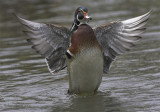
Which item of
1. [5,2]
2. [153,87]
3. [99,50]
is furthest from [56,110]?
[5,2]

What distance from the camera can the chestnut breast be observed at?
8.35 metres

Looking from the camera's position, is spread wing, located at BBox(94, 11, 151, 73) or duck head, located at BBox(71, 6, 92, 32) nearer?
duck head, located at BBox(71, 6, 92, 32)

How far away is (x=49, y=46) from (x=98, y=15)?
9413mm

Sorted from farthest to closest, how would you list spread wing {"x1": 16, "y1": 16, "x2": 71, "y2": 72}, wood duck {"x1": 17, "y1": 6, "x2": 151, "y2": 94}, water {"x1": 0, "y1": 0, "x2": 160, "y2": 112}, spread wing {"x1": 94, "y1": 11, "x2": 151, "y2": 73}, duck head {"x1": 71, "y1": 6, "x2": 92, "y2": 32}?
spread wing {"x1": 94, "y1": 11, "x2": 151, "y2": 73} < spread wing {"x1": 16, "y1": 16, "x2": 71, "y2": 72} < duck head {"x1": 71, "y1": 6, "x2": 92, "y2": 32} < wood duck {"x1": 17, "y1": 6, "x2": 151, "y2": 94} < water {"x1": 0, "y1": 0, "x2": 160, "y2": 112}

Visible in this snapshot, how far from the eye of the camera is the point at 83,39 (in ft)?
27.4

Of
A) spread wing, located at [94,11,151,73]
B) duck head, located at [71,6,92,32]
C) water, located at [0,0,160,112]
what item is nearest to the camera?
water, located at [0,0,160,112]

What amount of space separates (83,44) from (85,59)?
319mm

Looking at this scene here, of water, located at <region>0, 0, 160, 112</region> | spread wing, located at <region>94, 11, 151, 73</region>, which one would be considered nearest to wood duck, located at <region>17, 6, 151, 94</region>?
spread wing, located at <region>94, 11, 151, 73</region>

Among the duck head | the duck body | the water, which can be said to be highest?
the duck head

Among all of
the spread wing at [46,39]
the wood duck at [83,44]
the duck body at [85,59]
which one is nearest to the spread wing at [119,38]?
the wood duck at [83,44]

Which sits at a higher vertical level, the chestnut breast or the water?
the chestnut breast

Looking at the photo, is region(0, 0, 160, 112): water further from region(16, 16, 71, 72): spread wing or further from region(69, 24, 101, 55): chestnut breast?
region(69, 24, 101, 55): chestnut breast

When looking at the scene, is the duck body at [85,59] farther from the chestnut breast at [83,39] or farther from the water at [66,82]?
the water at [66,82]

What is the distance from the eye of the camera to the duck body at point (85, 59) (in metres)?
8.38
